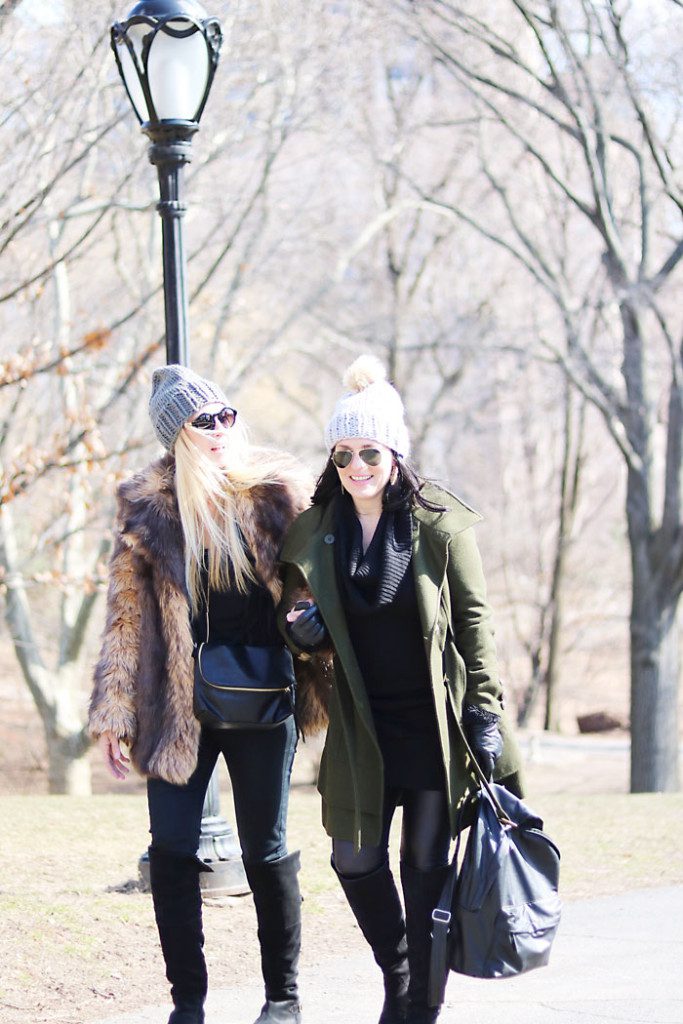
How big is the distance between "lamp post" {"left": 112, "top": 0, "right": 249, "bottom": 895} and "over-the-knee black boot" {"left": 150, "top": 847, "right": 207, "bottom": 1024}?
1.81 meters

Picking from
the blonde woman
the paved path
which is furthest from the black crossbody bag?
the paved path

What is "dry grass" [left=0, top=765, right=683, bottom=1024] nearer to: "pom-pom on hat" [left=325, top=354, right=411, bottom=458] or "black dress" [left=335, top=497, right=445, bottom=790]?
"black dress" [left=335, top=497, right=445, bottom=790]

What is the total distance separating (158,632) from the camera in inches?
151

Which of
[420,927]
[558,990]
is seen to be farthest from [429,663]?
[558,990]

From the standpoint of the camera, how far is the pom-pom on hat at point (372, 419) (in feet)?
12.3

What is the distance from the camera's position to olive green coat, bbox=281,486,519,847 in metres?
3.58

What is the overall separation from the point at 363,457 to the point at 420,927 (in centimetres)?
137

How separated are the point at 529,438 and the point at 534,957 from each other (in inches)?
913

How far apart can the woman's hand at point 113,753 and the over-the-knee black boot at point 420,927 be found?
2.93ft

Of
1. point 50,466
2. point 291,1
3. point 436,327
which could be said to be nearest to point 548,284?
point 291,1

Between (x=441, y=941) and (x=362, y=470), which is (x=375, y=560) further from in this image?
(x=441, y=941)

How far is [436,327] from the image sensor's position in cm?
2172

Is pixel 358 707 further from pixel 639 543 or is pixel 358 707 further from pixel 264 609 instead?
pixel 639 543

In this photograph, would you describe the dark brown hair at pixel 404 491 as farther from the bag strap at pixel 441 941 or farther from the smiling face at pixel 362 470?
the bag strap at pixel 441 941
